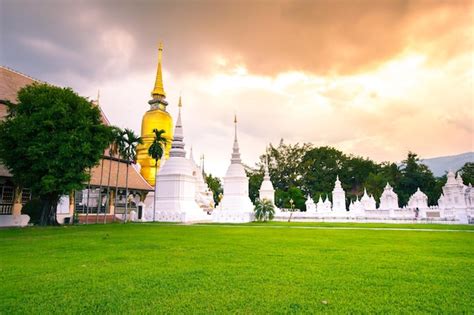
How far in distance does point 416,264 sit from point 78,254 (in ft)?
28.0

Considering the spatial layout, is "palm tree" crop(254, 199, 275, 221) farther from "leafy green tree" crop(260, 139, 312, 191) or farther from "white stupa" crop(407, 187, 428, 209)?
"leafy green tree" crop(260, 139, 312, 191)

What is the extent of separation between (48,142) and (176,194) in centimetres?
1433

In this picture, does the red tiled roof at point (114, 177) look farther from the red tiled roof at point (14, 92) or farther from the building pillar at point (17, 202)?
the building pillar at point (17, 202)

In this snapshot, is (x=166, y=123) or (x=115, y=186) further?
(x=166, y=123)

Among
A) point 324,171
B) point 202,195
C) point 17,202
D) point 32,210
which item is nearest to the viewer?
point 17,202

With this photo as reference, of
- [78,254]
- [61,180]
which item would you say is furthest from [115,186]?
[78,254]

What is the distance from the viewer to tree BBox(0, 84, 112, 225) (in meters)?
19.0

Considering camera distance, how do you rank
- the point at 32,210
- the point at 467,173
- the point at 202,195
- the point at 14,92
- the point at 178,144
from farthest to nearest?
the point at 467,173
the point at 202,195
the point at 178,144
the point at 14,92
the point at 32,210

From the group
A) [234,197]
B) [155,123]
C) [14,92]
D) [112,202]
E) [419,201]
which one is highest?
[155,123]

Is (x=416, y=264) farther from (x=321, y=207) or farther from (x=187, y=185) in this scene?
(x=321, y=207)

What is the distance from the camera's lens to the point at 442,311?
4.25 m

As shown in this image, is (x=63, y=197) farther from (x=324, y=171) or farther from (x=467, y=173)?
(x=467, y=173)

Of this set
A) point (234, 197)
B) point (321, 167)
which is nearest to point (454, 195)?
point (234, 197)

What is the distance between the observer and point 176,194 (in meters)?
32.1
